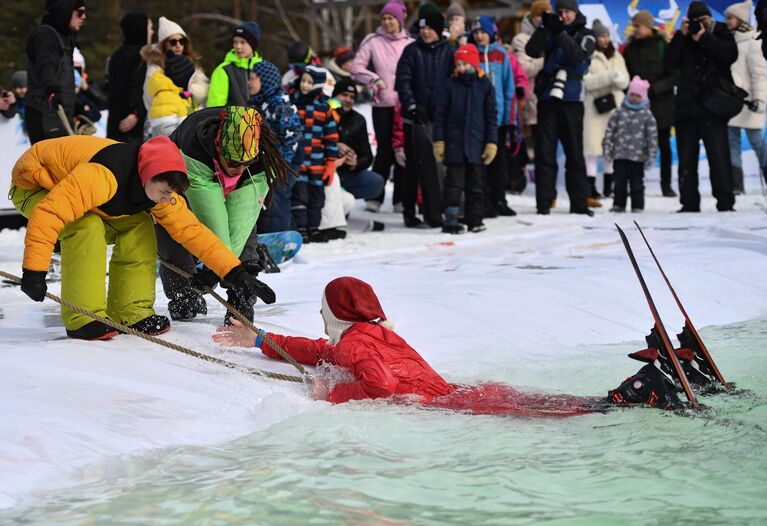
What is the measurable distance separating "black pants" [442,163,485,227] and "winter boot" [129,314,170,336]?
506 cm

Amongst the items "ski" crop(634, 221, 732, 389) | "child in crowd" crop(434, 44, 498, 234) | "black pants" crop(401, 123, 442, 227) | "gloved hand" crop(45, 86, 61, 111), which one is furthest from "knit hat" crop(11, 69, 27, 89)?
"ski" crop(634, 221, 732, 389)

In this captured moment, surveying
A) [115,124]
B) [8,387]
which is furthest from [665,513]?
[115,124]

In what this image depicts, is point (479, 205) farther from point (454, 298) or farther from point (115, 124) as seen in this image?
point (454, 298)

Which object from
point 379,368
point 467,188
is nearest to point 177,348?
point 379,368

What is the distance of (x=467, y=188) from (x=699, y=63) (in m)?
2.67

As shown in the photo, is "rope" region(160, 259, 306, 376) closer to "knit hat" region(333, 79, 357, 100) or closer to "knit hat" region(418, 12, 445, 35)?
Result: "knit hat" region(333, 79, 357, 100)

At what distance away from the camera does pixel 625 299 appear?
655 cm

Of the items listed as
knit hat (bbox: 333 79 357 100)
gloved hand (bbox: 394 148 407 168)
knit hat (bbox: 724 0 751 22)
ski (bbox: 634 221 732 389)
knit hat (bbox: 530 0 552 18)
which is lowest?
ski (bbox: 634 221 732 389)

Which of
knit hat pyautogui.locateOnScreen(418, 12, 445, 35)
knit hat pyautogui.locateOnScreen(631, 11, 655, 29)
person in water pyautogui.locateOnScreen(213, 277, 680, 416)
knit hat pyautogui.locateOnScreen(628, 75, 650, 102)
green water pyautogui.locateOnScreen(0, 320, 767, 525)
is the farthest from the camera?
knit hat pyautogui.locateOnScreen(631, 11, 655, 29)

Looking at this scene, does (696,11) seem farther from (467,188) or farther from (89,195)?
(89,195)

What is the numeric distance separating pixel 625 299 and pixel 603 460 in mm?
3031

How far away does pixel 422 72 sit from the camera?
10.1 m

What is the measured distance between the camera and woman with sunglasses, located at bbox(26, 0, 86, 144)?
26.4 feet

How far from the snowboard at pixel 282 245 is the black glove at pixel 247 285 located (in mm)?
2880
